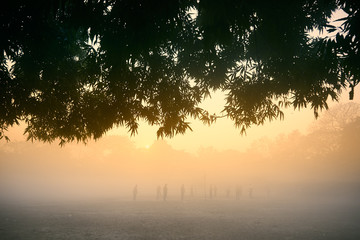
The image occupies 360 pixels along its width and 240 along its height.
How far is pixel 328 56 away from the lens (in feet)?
15.3

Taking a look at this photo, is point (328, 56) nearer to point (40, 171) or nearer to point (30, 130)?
point (30, 130)

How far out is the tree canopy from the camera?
5.27 metres

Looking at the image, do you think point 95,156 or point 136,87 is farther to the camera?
point 95,156

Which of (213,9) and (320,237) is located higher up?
(213,9)

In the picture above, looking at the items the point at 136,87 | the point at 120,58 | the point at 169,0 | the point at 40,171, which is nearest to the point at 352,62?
the point at 169,0

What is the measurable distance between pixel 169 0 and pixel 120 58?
210 cm

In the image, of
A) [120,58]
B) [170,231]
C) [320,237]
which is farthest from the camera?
[170,231]

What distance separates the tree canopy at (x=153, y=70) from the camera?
5273 mm

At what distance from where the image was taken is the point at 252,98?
24.2 feet

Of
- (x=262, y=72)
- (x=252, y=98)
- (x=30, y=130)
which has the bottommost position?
(x=30, y=130)

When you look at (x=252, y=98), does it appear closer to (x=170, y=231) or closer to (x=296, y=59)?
(x=296, y=59)

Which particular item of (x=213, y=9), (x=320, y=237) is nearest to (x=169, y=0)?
(x=213, y=9)

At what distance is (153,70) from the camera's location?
6840mm

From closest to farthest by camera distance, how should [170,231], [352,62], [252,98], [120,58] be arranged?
1. [352,62]
2. [120,58]
3. [252,98]
4. [170,231]
